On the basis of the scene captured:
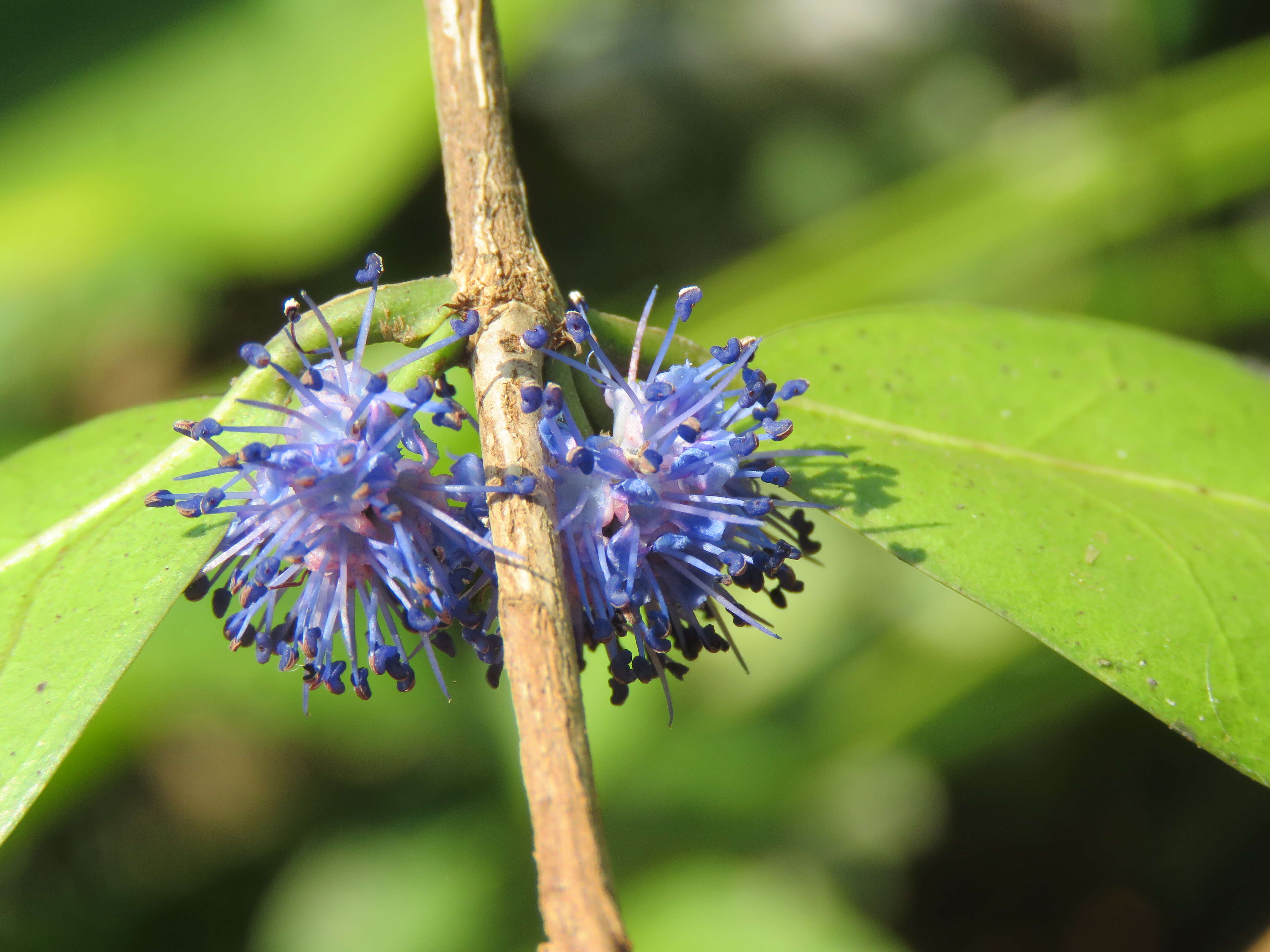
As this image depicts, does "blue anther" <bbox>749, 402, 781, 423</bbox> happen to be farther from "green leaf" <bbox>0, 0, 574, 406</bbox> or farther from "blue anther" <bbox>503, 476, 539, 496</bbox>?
"green leaf" <bbox>0, 0, 574, 406</bbox>

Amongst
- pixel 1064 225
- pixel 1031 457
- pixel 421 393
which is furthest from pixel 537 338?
pixel 1064 225

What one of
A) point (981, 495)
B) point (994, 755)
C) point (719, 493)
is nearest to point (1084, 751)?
point (994, 755)

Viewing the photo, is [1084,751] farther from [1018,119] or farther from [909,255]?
[1018,119]

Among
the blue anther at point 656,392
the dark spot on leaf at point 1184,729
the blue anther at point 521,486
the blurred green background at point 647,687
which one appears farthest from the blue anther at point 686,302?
the blurred green background at point 647,687

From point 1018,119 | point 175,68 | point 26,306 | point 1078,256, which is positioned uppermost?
point 175,68

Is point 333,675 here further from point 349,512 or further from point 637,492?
point 637,492
